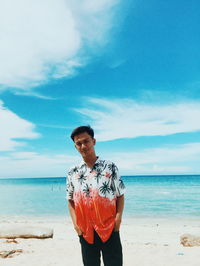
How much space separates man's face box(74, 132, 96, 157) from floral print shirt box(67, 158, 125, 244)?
16 cm

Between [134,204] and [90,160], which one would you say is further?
[134,204]

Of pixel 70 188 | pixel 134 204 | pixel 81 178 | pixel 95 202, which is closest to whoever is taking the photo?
pixel 95 202

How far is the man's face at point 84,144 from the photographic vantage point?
3173mm

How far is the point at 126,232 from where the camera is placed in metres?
12.1

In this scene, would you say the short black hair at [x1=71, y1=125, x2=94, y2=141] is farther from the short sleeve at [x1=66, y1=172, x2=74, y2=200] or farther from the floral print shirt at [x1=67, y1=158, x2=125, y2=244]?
the short sleeve at [x1=66, y1=172, x2=74, y2=200]

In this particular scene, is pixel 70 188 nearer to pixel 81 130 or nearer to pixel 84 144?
pixel 84 144

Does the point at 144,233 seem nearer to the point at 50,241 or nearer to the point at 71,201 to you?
the point at 50,241

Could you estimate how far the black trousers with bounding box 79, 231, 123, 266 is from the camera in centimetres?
305

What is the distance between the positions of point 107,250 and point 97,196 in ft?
2.13

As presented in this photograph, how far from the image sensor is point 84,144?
318cm

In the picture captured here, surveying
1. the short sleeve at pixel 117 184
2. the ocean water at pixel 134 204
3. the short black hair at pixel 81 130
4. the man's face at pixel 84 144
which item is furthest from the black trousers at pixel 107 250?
the ocean water at pixel 134 204

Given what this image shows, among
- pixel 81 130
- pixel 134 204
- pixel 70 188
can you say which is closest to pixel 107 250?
pixel 70 188

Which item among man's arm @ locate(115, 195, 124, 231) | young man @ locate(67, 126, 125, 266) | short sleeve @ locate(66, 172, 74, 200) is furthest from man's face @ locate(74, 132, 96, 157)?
man's arm @ locate(115, 195, 124, 231)

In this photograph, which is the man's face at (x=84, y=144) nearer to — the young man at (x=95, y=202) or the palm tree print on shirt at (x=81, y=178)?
the young man at (x=95, y=202)
